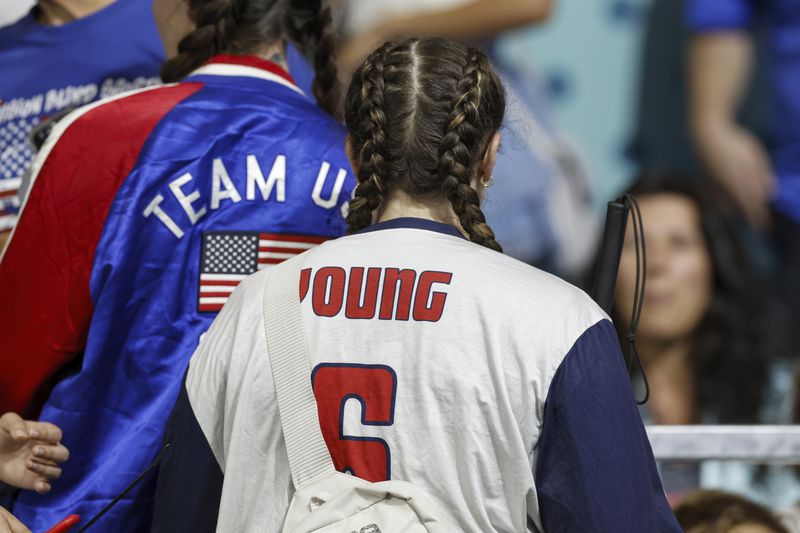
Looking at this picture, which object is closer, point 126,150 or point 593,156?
point 126,150

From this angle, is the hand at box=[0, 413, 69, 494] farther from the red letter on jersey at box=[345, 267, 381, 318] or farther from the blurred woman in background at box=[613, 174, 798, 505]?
the blurred woman in background at box=[613, 174, 798, 505]

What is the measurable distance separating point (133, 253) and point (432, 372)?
28.7 inches

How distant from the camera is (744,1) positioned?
399cm

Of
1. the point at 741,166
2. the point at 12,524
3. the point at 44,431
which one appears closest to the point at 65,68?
the point at 44,431

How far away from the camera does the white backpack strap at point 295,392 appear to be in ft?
4.82

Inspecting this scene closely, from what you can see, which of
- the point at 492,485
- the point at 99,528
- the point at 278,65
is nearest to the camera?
the point at 492,485

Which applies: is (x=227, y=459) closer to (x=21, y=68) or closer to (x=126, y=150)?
(x=126, y=150)

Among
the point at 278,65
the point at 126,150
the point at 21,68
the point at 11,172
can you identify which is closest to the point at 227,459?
the point at 126,150

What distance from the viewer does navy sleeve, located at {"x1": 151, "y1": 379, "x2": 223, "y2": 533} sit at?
5.21 ft

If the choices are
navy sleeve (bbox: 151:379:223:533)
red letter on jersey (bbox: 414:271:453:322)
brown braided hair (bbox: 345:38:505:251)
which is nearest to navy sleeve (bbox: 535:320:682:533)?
red letter on jersey (bbox: 414:271:453:322)

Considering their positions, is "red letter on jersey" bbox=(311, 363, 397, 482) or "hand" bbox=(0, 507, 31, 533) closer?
"red letter on jersey" bbox=(311, 363, 397, 482)

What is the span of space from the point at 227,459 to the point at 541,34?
2.82m

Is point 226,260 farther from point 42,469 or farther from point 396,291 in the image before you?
point 396,291

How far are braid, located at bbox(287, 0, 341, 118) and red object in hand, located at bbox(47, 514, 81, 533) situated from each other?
93 cm
